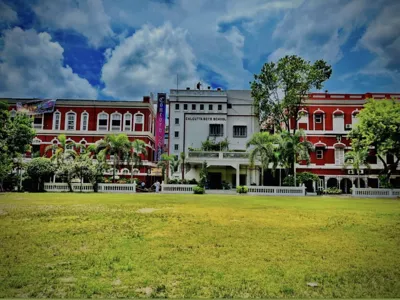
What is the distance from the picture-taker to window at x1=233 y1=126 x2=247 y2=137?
124ft

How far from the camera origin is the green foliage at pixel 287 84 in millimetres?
29625

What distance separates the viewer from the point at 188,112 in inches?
1513

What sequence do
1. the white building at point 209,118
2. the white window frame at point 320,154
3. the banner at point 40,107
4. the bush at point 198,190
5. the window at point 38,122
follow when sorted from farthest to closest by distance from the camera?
the white building at point 209,118, the window at point 38,122, the banner at point 40,107, the white window frame at point 320,154, the bush at point 198,190

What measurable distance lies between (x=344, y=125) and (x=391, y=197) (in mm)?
10217

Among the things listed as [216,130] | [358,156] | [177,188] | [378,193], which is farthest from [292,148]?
[216,130]

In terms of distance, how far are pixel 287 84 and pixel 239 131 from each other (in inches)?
362

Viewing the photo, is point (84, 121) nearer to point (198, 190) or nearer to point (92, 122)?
point (92, 122)

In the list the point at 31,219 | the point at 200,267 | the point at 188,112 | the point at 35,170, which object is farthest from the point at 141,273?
the point at 188,112

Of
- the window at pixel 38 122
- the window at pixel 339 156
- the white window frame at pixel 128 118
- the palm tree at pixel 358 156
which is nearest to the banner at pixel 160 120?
the white window frame at pixel 128 118

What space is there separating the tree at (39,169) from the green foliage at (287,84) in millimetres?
19955

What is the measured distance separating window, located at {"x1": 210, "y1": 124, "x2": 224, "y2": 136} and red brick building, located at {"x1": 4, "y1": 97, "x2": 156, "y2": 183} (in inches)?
288

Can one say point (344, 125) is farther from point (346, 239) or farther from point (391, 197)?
point (346, 239)

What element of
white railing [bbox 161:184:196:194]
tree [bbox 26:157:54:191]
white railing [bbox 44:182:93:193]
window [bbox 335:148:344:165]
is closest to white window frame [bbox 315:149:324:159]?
window [bbox 335:148:344:165]

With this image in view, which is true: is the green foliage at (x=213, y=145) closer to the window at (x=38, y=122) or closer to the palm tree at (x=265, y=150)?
the palm tree at (x=265, y=150)
